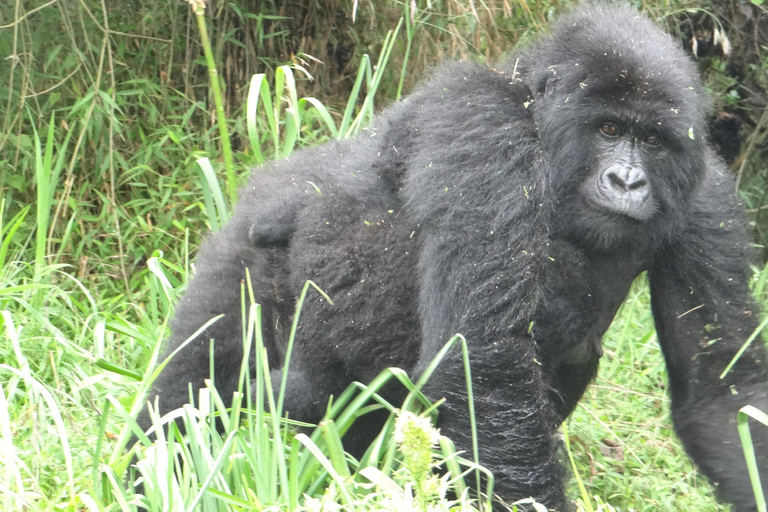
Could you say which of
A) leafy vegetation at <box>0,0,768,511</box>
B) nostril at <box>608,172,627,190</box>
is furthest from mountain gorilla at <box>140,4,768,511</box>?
leafy vegetation at <box>0,0,768,511</box>

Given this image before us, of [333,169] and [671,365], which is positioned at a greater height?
[333,169]

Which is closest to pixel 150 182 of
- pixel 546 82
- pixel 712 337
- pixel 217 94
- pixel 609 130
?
pixel 217 94

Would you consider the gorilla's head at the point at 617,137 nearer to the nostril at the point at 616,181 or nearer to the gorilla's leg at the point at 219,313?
the nostril at the point at 616,181

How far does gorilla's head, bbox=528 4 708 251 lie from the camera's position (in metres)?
2.99

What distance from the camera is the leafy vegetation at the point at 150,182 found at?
143 inches

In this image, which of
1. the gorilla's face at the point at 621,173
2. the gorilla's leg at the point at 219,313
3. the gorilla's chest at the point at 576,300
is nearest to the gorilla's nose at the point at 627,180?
the gorilla's face at the point at 621,173

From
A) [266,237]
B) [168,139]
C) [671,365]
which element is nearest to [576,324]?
[671,365]

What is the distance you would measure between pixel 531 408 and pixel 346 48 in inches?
139

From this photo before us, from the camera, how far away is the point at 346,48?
5.86 metres

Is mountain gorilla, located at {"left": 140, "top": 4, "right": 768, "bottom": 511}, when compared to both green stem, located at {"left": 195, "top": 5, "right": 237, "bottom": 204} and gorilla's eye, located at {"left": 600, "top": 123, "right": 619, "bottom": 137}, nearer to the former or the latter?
gorilla's eye, located at {"left": 600, "top": 123, "right": 619, "bottom": 137}

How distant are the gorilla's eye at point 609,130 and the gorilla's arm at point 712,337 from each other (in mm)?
436

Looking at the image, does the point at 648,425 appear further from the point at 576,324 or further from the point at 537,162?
the point at 537,162

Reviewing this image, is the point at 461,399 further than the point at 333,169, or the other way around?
the point at 333,169

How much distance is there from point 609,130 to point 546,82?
0.84ft
